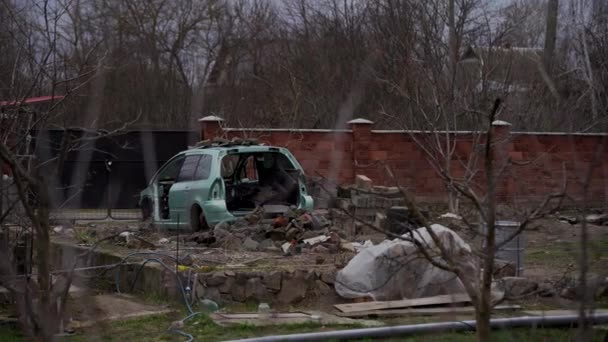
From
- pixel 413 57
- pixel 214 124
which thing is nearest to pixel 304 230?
pixel 413 57

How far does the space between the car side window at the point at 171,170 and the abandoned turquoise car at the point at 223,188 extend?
2 centimetres

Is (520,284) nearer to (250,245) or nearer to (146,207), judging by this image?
(250,245)

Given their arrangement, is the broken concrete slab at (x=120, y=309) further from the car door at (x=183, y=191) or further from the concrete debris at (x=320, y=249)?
the car door at (x=183, y=191)

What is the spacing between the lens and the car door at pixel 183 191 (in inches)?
555

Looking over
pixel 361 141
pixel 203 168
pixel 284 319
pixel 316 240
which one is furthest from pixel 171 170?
pixel 284 319

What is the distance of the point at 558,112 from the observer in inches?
869

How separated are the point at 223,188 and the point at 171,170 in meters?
2.27

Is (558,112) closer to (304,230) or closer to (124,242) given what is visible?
(304,230)

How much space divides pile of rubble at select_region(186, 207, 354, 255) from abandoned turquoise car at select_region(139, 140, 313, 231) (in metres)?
0.45

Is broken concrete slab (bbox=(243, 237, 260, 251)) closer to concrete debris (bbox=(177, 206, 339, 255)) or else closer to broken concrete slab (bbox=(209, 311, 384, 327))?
concrete debris (bbox=(177, 206, 339, 255))

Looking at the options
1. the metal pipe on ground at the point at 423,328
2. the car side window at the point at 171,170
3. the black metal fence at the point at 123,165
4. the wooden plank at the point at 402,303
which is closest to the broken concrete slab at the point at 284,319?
the wooden plank at the point at 402,303

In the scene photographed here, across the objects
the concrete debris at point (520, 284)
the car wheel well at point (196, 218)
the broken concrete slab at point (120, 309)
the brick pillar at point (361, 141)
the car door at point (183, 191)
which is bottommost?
the broken concrete slab at point (120, 309)

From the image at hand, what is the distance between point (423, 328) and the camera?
6.83 m

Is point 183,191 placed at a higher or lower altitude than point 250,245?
higher
